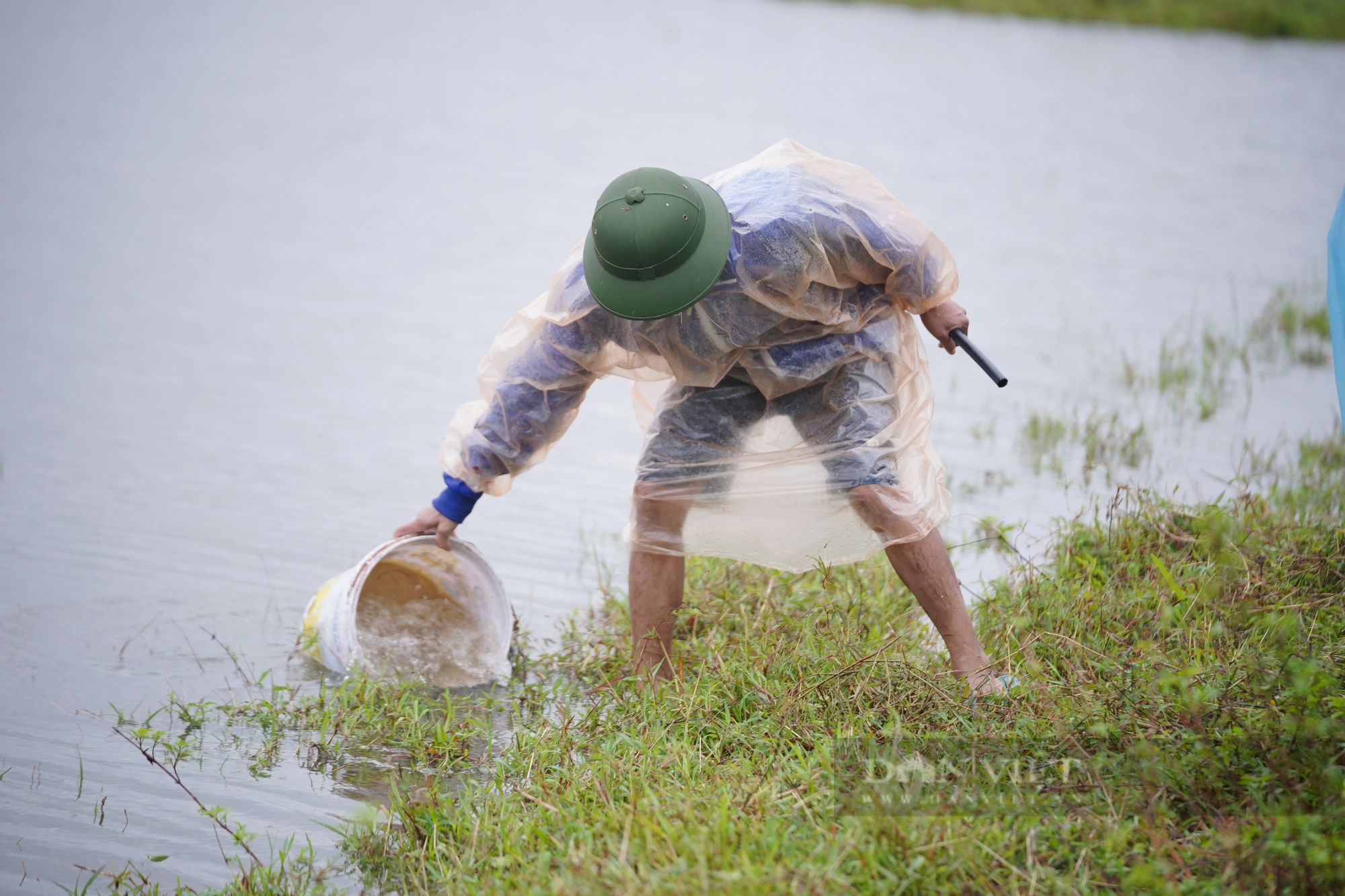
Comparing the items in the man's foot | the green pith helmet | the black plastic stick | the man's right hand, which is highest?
the green pith helmet

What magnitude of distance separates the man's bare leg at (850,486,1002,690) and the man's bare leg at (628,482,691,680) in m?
0.47

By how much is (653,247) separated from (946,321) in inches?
32.3

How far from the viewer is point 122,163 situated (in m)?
9.13

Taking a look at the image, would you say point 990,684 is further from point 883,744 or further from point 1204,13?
point 1204,13

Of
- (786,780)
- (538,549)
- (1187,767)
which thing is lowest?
(538,549)

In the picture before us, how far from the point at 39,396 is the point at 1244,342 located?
19.5 feet

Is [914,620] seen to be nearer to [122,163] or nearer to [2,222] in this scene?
[2,222]

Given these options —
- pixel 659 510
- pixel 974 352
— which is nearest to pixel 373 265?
pixel 659 510

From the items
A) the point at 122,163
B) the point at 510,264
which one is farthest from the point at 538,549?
the point at 122,163

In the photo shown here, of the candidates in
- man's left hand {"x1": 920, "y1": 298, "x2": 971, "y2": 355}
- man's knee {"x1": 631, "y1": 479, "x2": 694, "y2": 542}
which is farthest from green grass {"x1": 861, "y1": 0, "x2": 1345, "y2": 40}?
man's knee {"x1": 631, "y1": 479, "x2": 694, "y2": 542}

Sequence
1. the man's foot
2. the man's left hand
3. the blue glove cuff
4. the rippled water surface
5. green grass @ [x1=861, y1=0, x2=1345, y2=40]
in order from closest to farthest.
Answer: the man's foot → the man's left hand → the blue glove cuff → the rippled water surface → green grass @ [x1=861, y1=0, x2=1345, y2=40]

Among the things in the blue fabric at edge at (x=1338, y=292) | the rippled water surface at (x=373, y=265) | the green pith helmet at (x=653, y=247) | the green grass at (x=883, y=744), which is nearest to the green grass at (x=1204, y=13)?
the rippled water surface at (x=373, y=265)

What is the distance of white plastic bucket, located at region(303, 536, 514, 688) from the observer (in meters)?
3.16

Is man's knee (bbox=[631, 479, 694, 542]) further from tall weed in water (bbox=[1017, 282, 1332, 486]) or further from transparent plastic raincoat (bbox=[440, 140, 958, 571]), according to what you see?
tall weed in water (bbox=[1017, 282, 1332, 486])
